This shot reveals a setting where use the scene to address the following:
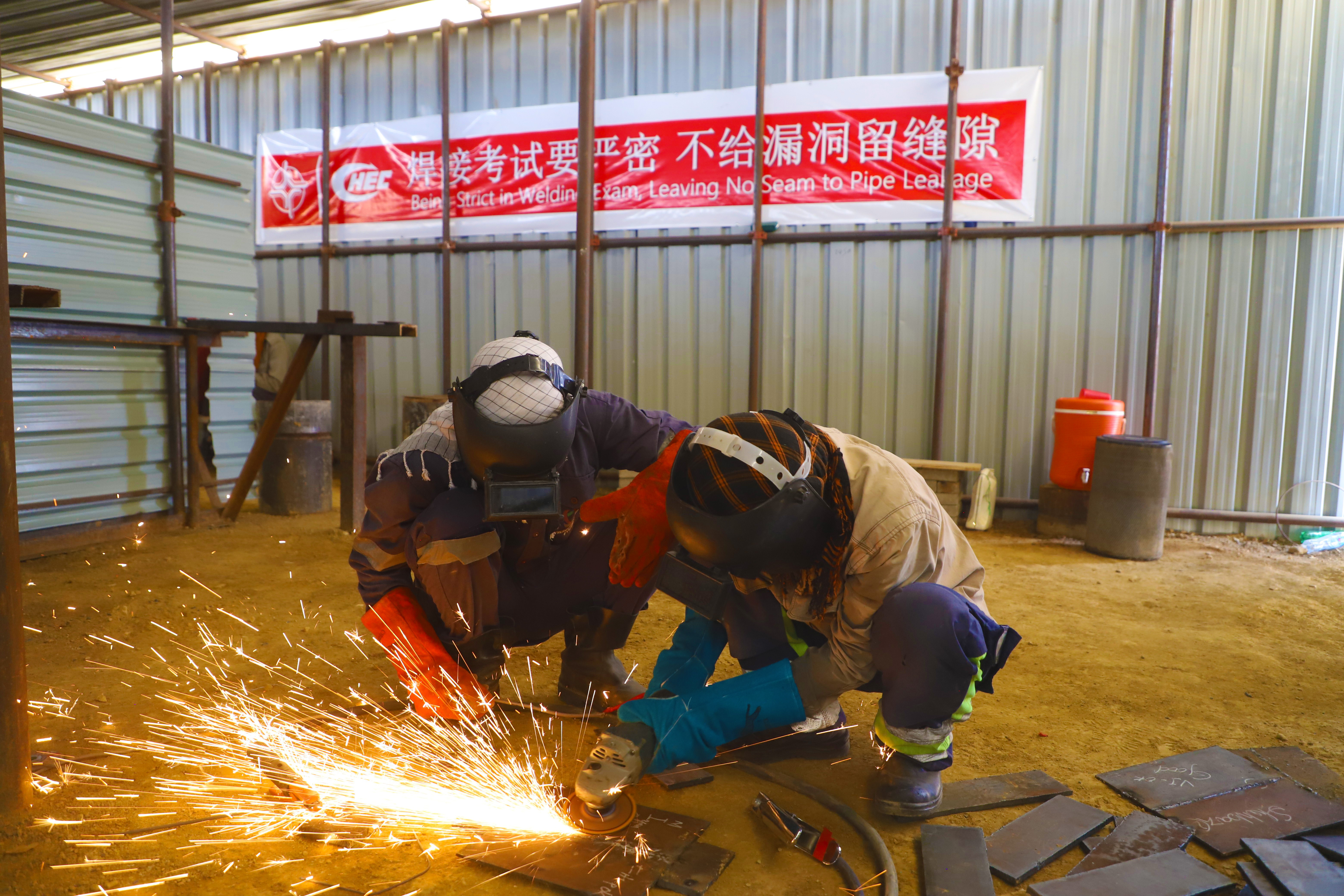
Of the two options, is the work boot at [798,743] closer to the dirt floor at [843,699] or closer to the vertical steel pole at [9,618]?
the dirt floor at [843,699]

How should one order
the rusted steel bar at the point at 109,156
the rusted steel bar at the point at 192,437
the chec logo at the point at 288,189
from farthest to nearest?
the chec logo at the point at 288,189
the rusted steel bar at the point at 192,437
the rusted steel bar at the point at 109,156

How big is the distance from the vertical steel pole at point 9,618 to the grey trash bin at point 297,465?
4.19 meters

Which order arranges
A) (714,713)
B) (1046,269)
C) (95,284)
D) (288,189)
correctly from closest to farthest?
(714,713) < (95,284) < (1046,269) < (288,189)

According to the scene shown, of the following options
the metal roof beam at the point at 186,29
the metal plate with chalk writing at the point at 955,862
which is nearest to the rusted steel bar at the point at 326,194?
the metal roof beam at the point at 186,29

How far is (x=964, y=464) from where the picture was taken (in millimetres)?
5711

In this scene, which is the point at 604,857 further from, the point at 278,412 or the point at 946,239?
the point at 946,239

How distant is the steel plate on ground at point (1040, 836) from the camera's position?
1.74 meters

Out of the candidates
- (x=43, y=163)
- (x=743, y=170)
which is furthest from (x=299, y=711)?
(x=743, y=170)

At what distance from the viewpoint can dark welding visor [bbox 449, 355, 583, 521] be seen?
2090 millimetres

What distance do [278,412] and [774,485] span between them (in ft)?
14.2

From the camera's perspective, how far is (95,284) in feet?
16.0

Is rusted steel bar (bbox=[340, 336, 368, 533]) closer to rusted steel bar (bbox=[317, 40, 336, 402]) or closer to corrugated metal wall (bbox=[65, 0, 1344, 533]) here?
corrugated metal wall (bbox=[65, 0, 1344, 533])

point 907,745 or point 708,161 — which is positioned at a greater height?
point 708,161

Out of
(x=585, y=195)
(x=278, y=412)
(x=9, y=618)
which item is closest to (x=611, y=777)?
(x=9, y=618)
